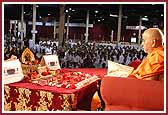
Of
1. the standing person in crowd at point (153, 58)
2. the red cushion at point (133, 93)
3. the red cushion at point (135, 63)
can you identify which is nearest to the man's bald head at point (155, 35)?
the standing person in crowd at point (153, 58)

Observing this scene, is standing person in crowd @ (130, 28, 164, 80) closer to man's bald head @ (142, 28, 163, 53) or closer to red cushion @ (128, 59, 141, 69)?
man's bald head @ (142, 28, 163, 53)

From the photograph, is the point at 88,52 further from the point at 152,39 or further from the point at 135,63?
the point at 152,39

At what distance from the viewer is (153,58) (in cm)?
255

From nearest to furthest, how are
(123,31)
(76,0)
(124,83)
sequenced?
(76,0) → (124,83) → (123,31)

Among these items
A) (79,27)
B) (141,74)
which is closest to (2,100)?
(141,74)

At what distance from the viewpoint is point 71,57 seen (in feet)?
11.2

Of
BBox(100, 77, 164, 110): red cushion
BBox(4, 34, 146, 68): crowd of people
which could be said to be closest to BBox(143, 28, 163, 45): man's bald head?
BBox(100, 77, 164, 110): red cushion

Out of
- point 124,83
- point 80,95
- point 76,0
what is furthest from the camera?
point 80,95

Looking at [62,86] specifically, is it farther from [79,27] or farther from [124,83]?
[79,27]

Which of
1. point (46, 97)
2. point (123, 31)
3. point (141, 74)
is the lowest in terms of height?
point (46, 97)

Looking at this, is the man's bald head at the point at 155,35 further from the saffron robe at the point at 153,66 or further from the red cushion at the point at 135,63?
the red cushion at the point at 135,63

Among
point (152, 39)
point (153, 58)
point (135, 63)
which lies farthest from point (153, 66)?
point (135, 63)

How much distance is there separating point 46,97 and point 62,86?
0.50 ft

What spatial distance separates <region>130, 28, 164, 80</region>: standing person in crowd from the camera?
2.47m
